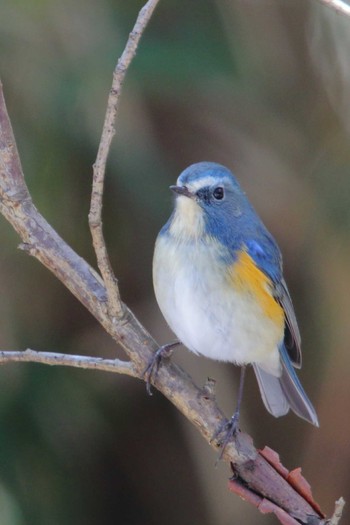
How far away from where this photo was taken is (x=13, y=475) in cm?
370

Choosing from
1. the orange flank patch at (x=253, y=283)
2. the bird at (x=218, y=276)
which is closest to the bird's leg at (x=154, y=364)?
the bird at (x=218, y=276)

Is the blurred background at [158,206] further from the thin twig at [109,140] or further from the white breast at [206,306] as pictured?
the thin twig at [109,140]

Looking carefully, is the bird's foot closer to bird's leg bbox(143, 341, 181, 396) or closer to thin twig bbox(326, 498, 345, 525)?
bird's leg bbox(143, 341, 181, 396)

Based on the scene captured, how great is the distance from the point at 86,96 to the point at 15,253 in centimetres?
76

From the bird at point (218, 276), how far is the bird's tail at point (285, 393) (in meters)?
0.02

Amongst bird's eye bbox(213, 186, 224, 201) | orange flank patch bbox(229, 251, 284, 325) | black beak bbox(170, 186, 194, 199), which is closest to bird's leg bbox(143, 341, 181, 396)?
orange flank patch bbox(229, 251, 284, 325)

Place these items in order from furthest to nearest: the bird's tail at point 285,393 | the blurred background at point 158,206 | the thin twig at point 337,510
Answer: the blurred background at point 158,206 → the bird's tail at point 285,393 → the thin twig at point 337,510

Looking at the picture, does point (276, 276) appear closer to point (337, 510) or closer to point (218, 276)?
point (218, 276)

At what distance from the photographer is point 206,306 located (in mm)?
2842

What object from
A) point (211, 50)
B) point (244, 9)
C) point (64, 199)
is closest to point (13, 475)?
point (64, 199)

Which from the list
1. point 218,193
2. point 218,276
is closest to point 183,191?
point 218,193

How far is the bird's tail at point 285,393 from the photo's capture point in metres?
3.18

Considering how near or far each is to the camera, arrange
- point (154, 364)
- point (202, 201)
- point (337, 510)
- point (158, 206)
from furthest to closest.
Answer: point (158, 206), point (202, 201), point (154, 364), point (337, 510)

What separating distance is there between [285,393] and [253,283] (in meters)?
0.57
